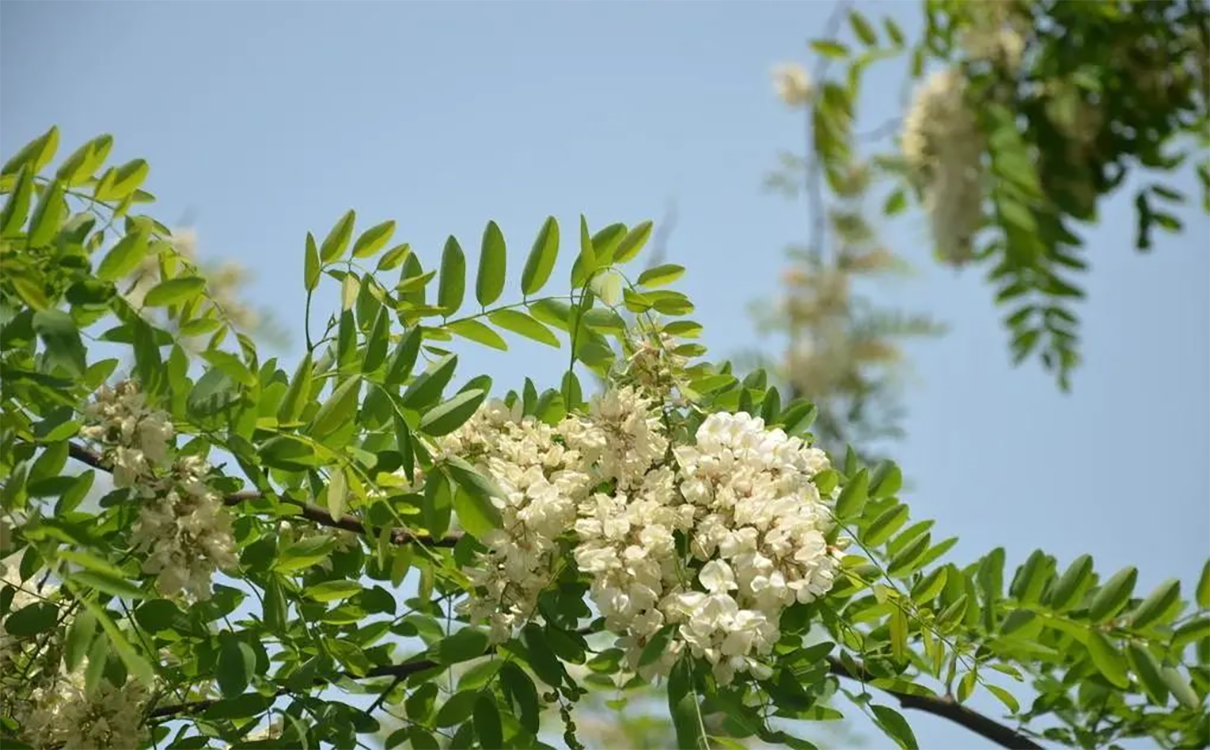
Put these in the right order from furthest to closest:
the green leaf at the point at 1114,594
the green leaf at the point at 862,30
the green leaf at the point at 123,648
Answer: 1. the green leaf at the point at 862,30
2. the green leaf at the point at 1114,594
3. the green leaf at the point at 123,648

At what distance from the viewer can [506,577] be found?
1.88 ft

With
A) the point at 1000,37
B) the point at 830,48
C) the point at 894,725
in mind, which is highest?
the point at 1000,37

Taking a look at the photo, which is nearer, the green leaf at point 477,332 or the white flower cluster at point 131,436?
the white flower cluster at point 131,436

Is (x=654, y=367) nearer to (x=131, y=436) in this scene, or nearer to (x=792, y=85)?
(x=131, y=436)

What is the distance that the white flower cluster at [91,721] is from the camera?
61 centimetres

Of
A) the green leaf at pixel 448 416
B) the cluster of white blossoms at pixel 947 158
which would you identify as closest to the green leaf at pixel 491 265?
the green leaf at pixel 448 416

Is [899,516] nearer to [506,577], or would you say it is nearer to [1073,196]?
[506,577]

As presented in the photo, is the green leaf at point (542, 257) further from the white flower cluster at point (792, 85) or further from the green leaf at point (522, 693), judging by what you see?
the white flower cluster at point (792, 85)

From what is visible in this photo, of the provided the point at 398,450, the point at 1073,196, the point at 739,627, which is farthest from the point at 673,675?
the point at 1073,196

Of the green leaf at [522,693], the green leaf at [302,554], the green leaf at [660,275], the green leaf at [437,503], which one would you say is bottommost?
the green leaf at [522,693]

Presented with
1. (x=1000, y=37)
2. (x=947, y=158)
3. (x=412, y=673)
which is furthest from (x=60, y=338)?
(x=1000, y=37)

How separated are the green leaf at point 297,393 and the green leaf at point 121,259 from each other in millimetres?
92

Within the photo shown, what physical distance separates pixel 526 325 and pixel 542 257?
1.5 inches

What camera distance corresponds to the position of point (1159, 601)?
674 millimetres
